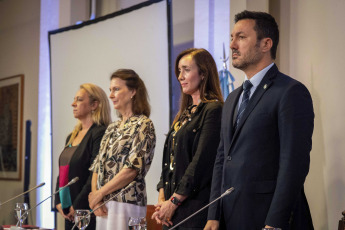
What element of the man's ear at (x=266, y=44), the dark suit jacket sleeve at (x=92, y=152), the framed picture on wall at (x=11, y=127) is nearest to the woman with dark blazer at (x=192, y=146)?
the man's ear at (x=266, y=44)

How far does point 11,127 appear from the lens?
20.7 feet

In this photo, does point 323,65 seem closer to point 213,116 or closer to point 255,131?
point 213,116

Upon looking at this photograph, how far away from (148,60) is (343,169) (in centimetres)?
228

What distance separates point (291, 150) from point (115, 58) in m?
3.19

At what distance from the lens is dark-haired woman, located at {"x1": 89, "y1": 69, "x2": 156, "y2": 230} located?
9.61 ft

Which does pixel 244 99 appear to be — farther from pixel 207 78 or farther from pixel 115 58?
pixel 115 58

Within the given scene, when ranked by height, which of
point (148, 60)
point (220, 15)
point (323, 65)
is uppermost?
point (220, 15)

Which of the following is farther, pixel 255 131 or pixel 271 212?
pixel 255 131

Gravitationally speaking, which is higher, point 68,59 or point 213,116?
point 68,59

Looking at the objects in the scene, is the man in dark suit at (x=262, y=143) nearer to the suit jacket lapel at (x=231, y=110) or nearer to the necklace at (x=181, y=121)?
the suit jacket lapel at (x=231, y=110)

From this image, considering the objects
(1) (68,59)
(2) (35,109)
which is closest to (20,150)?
(2) (35,109)

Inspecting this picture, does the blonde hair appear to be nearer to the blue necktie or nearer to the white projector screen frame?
the white projector screen frame

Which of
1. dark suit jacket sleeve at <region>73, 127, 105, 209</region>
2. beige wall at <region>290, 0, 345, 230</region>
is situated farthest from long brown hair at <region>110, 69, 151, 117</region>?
beige wall at <region>290, 0, 345, 230</region>

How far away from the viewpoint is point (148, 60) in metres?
4.38
